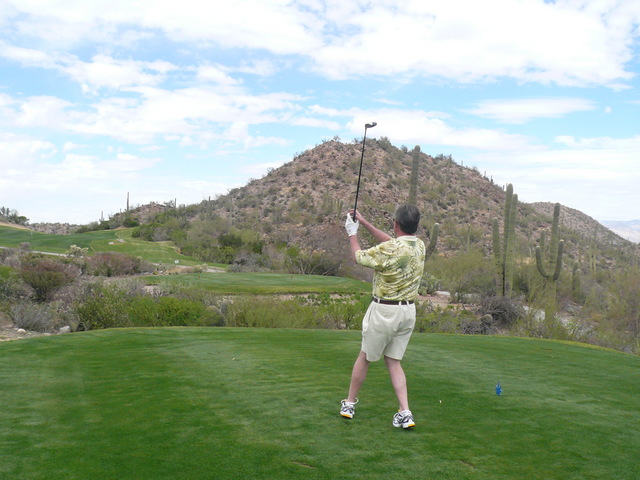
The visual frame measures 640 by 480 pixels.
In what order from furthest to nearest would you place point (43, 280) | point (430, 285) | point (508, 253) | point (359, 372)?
point (430, 285), point (508, 253), point (43, 280), point (359, 372)

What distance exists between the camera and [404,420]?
568cm

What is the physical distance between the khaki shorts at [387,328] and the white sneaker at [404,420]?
52 centimetres

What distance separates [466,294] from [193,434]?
29771 mm

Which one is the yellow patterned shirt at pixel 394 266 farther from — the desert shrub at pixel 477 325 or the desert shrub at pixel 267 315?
the desert shrub at pixel 477 325

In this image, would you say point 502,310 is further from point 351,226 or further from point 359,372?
point 351,226

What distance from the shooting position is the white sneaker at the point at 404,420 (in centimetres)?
565

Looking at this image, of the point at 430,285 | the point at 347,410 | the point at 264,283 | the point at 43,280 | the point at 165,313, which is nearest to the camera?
the point at 347,410

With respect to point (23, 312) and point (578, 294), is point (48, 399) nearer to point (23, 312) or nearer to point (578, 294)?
point (23, 312)

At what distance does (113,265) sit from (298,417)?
1125 inches

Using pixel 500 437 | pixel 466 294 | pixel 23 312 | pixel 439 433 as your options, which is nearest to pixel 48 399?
pixel 439 433

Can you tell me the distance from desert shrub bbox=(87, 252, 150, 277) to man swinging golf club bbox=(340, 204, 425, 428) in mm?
27891

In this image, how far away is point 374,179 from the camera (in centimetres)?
8144

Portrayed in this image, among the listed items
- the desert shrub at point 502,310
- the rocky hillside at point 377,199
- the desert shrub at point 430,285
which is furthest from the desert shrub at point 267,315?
the rocky hillside at point 377,199

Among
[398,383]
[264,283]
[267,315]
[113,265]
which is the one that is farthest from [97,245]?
[398,383]
